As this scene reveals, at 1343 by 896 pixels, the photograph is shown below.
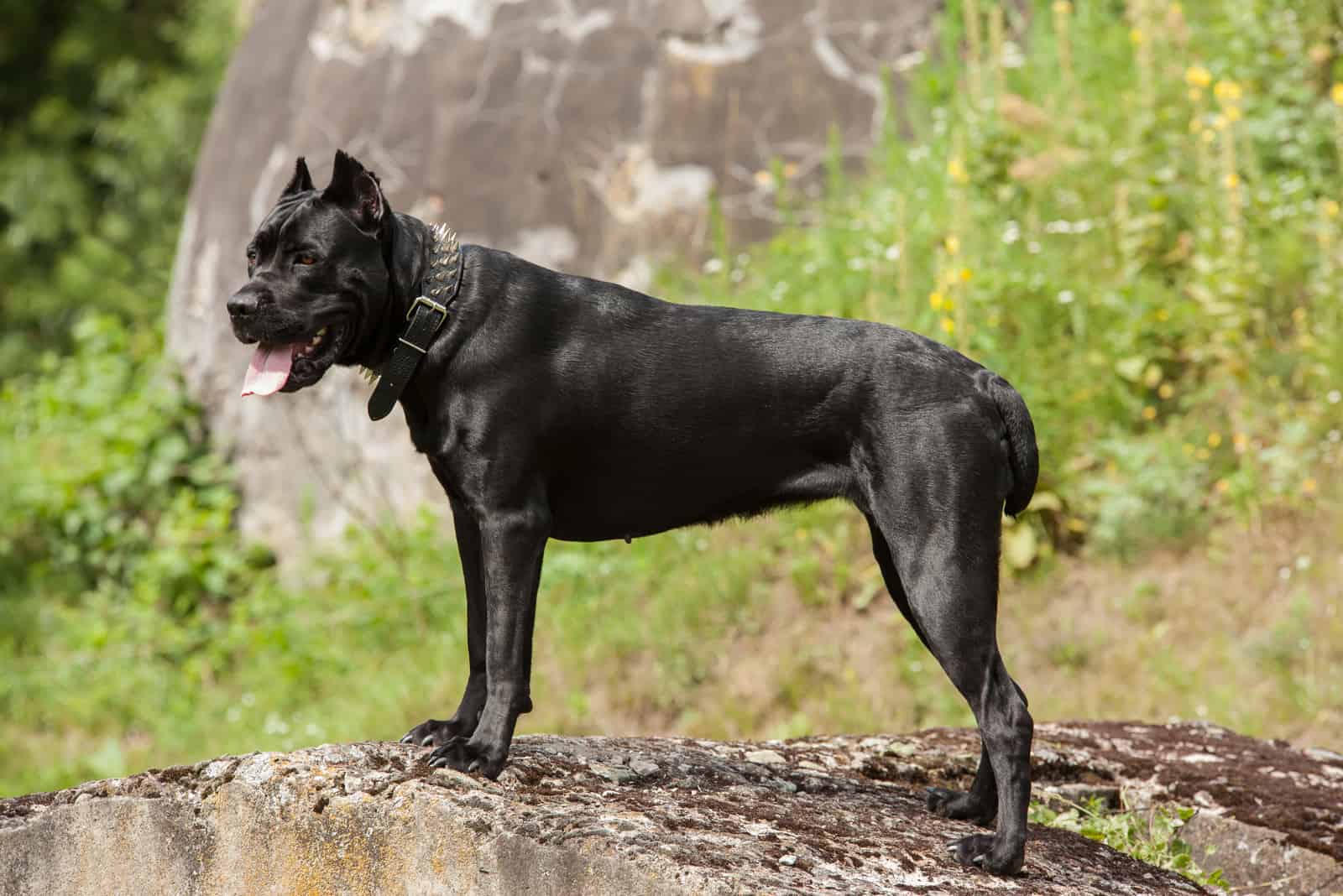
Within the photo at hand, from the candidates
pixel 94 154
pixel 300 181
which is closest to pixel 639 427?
pixel 300 181

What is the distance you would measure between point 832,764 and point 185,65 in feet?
44.9

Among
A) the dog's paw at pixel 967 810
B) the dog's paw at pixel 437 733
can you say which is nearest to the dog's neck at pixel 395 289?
the dog's paw at pixel 437 733

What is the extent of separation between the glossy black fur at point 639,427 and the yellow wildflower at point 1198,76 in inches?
198

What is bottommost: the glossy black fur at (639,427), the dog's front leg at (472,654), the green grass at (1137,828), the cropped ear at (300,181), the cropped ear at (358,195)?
the green grass at (1137,828)

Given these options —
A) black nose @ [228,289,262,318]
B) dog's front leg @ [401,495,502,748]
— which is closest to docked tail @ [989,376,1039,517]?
dog's front leg @ [401,495,502,748]

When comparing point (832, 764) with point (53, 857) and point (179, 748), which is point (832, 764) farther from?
point (179, 748)

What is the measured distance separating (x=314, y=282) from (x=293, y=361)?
0.65 feet

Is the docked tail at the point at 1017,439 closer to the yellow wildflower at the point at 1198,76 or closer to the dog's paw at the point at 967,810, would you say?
the dog's paw at the point at 967,810

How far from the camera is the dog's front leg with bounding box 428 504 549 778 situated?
11.5 ft

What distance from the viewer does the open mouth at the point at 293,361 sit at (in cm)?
344

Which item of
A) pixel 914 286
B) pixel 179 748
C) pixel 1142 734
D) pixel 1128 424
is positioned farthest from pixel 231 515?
pixel 1142 734

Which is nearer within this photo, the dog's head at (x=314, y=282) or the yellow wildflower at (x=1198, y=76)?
the dog's head at (x=314, y=282)

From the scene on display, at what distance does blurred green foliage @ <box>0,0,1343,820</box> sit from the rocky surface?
284 cm

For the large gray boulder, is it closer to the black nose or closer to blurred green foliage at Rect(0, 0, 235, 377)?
blurred green foliage at Rect(0, 0, 235, 377)
